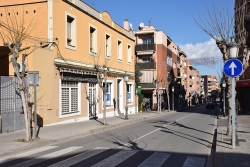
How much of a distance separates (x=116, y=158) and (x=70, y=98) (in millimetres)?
11680

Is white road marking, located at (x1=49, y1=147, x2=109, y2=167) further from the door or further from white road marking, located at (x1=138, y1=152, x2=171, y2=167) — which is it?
the door

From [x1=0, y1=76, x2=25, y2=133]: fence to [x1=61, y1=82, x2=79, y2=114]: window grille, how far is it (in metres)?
4.11

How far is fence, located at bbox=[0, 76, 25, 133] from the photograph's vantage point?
45.7 ft

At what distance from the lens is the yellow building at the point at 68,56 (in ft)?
55.7

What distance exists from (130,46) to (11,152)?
24.9 metres

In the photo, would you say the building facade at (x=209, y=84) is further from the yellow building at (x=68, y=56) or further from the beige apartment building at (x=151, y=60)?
the yellow building at (x=68, y=56)

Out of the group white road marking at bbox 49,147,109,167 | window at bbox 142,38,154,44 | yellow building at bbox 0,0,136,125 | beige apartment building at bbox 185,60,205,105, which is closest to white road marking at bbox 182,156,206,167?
white road marking at bbox 49,147,109,167

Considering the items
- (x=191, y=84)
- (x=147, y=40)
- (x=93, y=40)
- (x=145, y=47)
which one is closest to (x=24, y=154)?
(x=93, y=40)

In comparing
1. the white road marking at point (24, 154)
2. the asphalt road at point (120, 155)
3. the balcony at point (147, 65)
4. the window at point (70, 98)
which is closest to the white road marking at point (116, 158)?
the asphalt road at point (120, 155)

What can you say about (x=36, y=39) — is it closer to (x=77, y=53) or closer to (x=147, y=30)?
(x=77, y=53)

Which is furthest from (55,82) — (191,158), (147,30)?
(147,30)

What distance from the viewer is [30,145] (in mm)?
10633

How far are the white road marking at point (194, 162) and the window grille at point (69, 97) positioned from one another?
11719 mm

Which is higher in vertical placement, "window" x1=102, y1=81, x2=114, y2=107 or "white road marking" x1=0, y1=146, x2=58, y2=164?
"window" x1=102, y1=81, x2=114, y2=107
